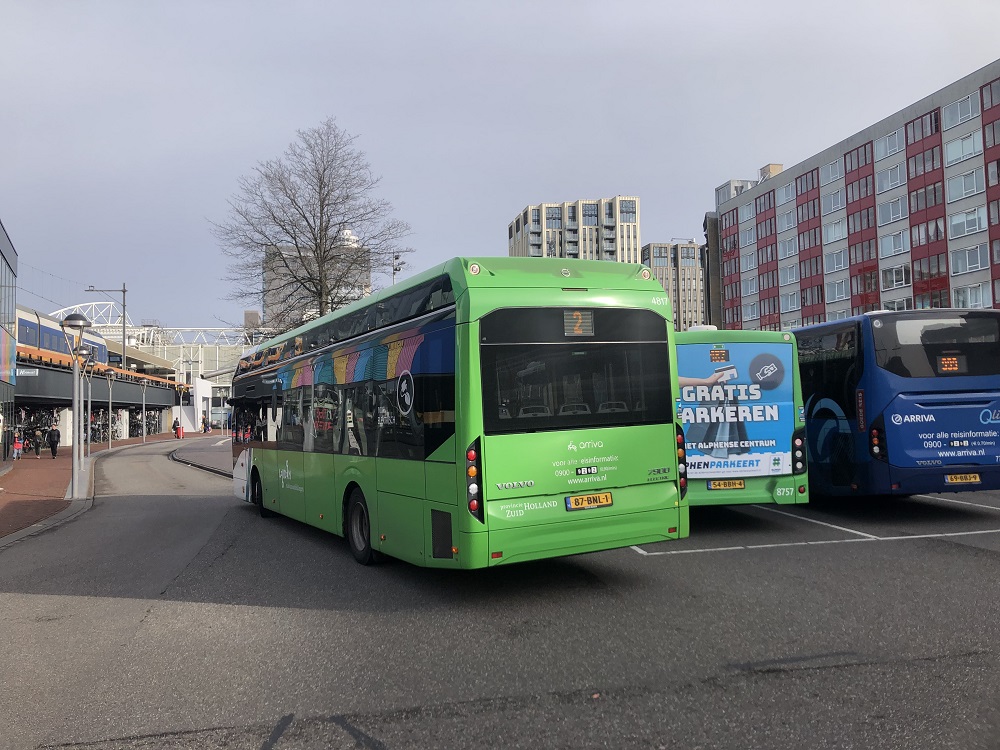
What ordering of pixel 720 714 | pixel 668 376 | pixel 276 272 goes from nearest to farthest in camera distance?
1. pixel 720 714
2. pixel 668 376
3. pixel 276 272

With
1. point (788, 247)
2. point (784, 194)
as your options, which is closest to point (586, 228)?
point (784, 194)

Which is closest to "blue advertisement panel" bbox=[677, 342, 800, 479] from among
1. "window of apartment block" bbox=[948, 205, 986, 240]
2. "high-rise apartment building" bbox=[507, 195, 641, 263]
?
"window of apartment block" bbox=[948, 205, 986, 240]

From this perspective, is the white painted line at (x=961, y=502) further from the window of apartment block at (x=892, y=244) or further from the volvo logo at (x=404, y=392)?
the window of apartment block at (x=892, y=244)

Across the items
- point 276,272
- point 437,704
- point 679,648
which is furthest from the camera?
point 276,272

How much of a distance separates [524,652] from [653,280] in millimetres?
3760

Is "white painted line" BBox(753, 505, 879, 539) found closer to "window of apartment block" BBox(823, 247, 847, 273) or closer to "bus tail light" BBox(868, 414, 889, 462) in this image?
"bus tail light" BBox(868, 414, 889, 462)

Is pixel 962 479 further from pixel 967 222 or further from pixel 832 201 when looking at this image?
pixel 832 201

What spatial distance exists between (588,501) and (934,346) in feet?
21.6

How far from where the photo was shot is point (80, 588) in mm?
8656

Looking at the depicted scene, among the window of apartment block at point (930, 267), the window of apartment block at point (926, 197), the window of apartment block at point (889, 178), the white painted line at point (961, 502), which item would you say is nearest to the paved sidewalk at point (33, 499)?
the white painted line at point (961, 502)

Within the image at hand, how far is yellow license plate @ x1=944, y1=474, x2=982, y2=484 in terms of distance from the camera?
1081 centimetres

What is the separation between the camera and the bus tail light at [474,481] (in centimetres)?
667

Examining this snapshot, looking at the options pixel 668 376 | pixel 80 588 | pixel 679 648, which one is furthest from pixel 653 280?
pixel 80 588

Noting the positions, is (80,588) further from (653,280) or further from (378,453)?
(653,280)
